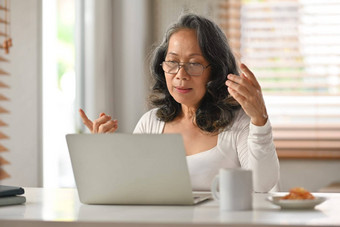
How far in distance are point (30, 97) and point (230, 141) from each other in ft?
5.30

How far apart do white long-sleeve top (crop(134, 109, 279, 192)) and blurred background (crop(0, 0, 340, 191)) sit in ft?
4.61

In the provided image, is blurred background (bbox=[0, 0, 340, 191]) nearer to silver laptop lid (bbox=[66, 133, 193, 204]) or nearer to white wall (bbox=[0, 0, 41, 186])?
white wall (bbox=[0, 0, 41, 186])

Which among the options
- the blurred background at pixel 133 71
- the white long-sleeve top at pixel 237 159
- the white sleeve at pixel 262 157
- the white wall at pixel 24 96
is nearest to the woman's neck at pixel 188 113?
the white long-sleeve top at pixel 237 159

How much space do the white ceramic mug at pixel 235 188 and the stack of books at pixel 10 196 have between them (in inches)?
21.7

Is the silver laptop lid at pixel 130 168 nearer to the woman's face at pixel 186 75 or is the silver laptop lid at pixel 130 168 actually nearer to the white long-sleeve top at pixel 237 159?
the white long-sleeve top at pixel 237 159

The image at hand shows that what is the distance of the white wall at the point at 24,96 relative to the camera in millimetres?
3285

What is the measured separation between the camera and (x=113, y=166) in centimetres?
141

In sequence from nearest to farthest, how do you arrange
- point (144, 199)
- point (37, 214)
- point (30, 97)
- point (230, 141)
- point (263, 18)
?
1. point (37, 214)
2. point (144, 199)
3. point (230, 141)
4. point (30, 97)
5. point (263, 18)

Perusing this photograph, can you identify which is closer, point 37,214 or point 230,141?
point 37,214

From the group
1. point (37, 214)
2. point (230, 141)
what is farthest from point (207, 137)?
point (37, 214)

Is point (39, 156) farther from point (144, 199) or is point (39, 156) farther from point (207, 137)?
point (144, 199)

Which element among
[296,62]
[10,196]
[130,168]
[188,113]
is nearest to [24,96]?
[188,113]

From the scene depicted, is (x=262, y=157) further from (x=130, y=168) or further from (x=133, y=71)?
(x=133, y=71)

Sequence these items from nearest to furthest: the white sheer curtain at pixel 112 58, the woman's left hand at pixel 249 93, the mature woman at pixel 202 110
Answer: the woman's left hand at pixel 249 93 < the mature woman at pixel 202 110 < the white sheer curtain at pixel 112 58
